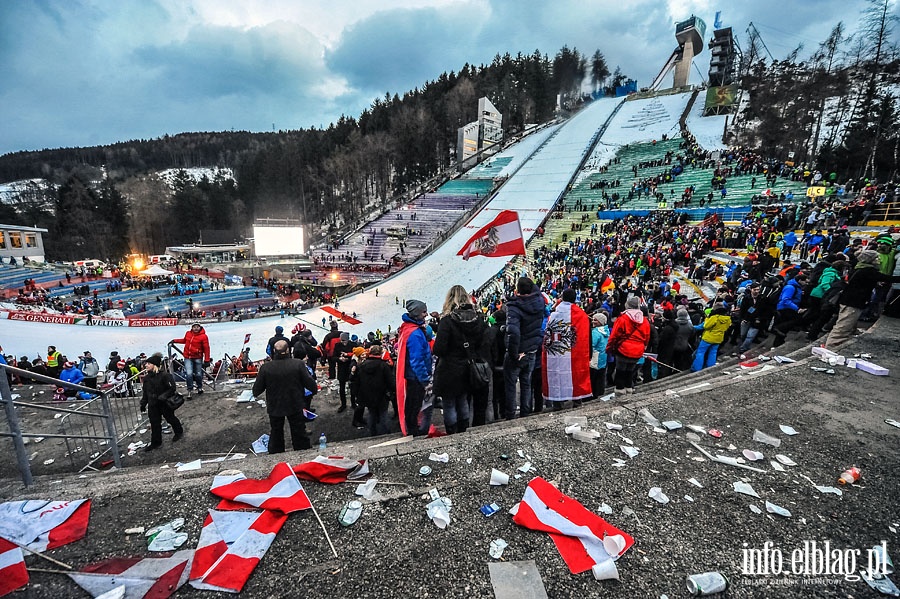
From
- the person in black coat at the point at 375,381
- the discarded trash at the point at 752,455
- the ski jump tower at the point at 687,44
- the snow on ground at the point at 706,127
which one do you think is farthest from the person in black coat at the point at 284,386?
the ski jump tower at the point at 687,44

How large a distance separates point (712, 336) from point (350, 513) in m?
6.54

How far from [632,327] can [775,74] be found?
5898 cm

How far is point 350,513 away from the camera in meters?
2.64

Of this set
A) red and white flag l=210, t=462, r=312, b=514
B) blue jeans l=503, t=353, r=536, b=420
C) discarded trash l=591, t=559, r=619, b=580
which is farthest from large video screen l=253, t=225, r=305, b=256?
discarded trash l=591, t=559, r=619, b=580

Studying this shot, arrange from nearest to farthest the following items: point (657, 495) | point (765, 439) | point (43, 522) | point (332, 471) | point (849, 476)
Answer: point (43, 522) < point (657, 495) < point (849, 476) < point (332, 471) < point (765, 439)

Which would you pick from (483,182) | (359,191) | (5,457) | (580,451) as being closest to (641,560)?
(580,451)

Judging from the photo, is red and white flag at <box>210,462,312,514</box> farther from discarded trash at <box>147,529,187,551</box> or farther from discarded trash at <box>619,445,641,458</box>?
discarded trash at <box>619,445,641,458</box>

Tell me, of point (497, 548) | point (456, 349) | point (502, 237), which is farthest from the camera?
point (502, 237)

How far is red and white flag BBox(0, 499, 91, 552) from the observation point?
2.45 metres

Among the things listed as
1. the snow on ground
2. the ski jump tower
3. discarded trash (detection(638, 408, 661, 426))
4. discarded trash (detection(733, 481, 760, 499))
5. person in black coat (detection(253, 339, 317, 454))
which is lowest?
discarded trash (detection(733, 481, 760, 499))

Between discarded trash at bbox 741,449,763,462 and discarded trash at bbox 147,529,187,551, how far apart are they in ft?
14.5

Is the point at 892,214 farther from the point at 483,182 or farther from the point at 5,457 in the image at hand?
the point at 483,182

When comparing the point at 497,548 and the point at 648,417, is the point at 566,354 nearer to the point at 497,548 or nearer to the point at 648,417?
the point at 648,417

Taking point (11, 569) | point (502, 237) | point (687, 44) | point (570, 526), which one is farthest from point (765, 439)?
point (687, 44)
